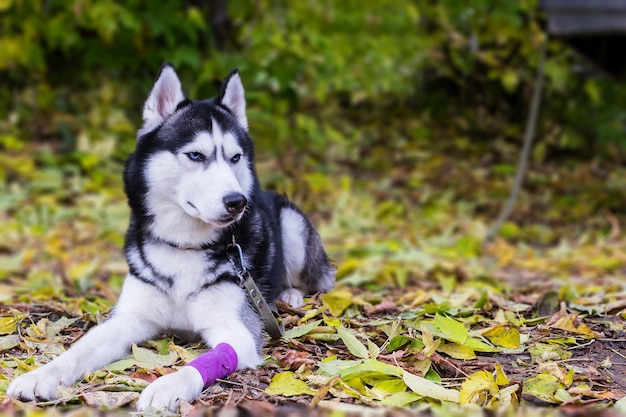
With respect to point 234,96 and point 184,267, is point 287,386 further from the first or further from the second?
point 234,96

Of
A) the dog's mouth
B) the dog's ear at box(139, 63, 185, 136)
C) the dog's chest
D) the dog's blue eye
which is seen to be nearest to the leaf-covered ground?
the dog's chest

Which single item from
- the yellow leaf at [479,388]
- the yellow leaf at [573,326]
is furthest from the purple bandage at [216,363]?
the yellow leaf at [573,326]

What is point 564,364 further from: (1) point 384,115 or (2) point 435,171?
(1) point 384,115

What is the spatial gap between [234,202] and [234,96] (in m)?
0.81

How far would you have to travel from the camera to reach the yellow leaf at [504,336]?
127 inches

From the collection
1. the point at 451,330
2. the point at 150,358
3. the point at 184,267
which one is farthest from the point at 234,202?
the point at 451,330

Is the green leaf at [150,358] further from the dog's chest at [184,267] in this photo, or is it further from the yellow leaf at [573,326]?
the yellow leaf at [573,326]

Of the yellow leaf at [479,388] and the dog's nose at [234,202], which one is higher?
the dog's nose at [234,202]

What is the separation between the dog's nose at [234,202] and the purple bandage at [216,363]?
1.89ft

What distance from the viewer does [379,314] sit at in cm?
381

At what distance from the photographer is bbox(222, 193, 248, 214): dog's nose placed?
2939 millimetres

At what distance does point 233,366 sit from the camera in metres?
2.84

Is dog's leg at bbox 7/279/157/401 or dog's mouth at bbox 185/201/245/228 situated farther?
dog's mouth at bbox 185/201/245/228

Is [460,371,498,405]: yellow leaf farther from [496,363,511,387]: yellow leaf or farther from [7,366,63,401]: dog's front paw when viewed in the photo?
[7,366,63,401]: dog's front paw
